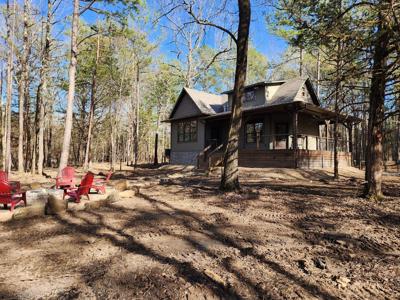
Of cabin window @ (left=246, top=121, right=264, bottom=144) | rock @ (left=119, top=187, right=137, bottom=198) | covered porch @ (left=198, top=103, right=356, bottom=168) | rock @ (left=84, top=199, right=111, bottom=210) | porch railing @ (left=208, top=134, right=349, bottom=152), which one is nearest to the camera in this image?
rock @ (left=84, top=199, right=111, bottom=210)

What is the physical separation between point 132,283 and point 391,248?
375cm

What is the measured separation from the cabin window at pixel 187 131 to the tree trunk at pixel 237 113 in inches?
578

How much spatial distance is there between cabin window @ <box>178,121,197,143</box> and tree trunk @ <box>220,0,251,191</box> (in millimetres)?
14680

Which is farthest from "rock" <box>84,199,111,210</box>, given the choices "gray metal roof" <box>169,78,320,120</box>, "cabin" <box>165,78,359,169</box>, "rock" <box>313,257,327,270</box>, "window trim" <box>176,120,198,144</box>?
"window trim" <box>176,120,198,144</box>

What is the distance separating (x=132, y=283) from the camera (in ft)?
9.93

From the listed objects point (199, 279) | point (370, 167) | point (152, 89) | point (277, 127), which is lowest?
point (199, 279)

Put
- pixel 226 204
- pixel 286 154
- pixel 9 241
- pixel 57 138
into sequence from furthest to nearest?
pixel 57 138 < pixel 286 154 < pixel 226 204 < pixel 9 241

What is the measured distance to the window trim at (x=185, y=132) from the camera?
24.0 metres

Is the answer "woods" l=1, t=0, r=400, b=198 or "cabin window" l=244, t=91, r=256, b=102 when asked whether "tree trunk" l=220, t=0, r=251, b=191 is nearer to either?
"woods" l=1, t=0, r=400, b=198

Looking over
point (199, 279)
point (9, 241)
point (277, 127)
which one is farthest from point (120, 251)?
point (277, 127)

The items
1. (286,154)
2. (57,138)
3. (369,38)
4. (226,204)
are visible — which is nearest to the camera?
(369,38)

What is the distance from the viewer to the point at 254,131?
21.0 metres

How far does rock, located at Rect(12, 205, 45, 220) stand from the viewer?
220 inches

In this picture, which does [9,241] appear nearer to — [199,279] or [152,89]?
[199,279]
